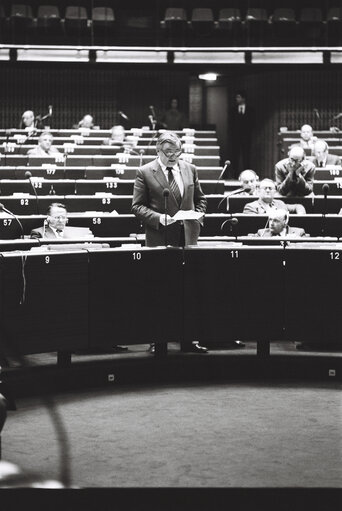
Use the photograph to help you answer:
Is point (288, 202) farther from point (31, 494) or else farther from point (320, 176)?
point (31, 494)

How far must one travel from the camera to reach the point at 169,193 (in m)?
5.74

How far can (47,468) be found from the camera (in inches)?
150

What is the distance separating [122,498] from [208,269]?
90.6 inches

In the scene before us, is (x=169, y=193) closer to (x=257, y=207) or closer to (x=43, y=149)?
(x=257, y=207)
